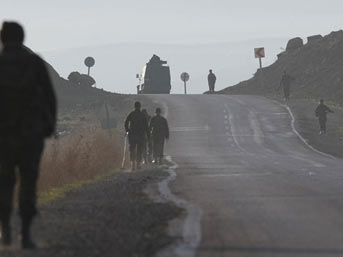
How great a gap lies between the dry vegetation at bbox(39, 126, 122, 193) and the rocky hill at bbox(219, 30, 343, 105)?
4140 centimetres

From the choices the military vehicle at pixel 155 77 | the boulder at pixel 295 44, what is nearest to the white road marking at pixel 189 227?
the military vehicle at pixel 155 77

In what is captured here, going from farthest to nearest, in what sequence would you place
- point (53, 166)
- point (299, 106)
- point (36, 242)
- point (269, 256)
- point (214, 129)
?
1. point (299, 106)
2. point (214, 129)
3. point (53, 166)
4. point (36, 242)
5. point (269, 256)

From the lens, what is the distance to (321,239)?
10562 mm

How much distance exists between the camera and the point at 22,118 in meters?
9.48

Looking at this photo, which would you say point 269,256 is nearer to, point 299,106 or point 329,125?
point 329,125

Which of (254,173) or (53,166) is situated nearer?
(53,166)

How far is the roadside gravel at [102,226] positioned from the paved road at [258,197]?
1.72 feet

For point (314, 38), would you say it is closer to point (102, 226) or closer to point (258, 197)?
point (258, 197)

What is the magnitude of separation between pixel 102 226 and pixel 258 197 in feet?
15.7

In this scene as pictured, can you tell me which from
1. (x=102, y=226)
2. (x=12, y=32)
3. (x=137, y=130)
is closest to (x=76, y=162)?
(x=137, y=130)

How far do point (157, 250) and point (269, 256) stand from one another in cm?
109

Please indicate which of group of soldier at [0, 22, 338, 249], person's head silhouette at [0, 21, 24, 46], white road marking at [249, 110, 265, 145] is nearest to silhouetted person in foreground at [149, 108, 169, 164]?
white road marking at [249, 110, 265, 145]

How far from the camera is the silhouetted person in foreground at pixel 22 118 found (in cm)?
947

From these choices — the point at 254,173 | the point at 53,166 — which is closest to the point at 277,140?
the point at 254,173
